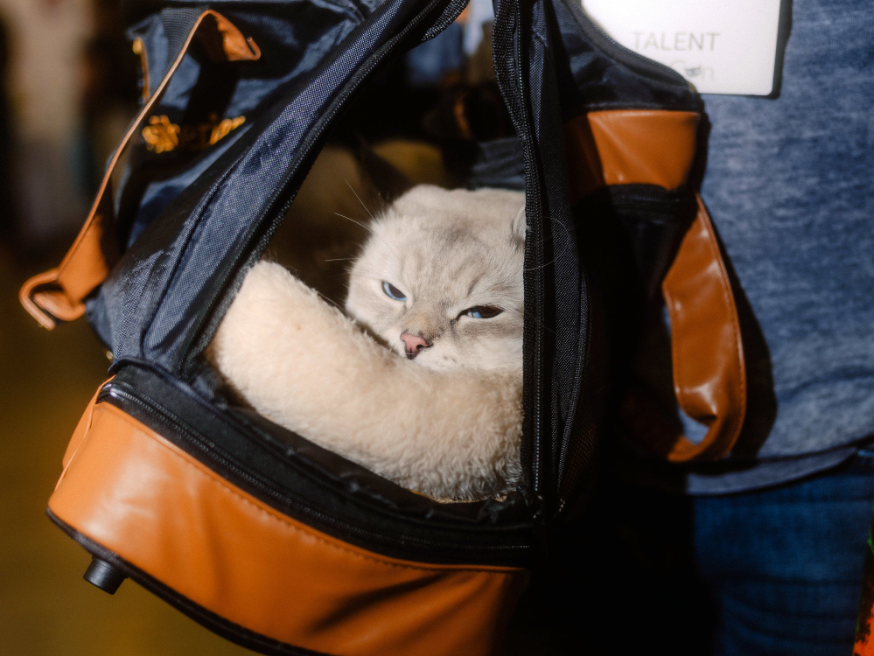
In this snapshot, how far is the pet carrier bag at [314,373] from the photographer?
446mm

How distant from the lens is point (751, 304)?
67cm

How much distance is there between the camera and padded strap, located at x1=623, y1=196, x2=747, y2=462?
601 millimetres

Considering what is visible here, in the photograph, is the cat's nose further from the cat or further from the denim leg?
the denim leg

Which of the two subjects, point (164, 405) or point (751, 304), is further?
point (751, 304)

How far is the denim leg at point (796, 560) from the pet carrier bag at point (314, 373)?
0.65ft

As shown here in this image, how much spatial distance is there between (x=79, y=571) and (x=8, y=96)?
1769mm

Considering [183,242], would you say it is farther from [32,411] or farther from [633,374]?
[32,411]

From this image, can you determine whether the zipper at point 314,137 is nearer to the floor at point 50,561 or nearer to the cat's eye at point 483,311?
the cat's eye at point 483,311

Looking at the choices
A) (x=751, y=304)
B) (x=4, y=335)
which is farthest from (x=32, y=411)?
(x=751, y=304)

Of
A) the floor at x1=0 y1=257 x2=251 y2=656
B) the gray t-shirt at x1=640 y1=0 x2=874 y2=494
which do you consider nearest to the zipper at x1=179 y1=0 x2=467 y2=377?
the gray t-shirt at x1=640 y1=0 x2=874 y2=494

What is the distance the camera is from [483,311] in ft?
2.22

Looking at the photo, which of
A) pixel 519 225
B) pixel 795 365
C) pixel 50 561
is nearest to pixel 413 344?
pixel 519 225

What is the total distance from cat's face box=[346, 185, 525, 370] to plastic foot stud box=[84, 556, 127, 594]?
0.36m

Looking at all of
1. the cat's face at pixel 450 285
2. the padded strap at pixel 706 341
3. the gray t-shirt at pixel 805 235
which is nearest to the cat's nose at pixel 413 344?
the cat's face at pixel 450 285
